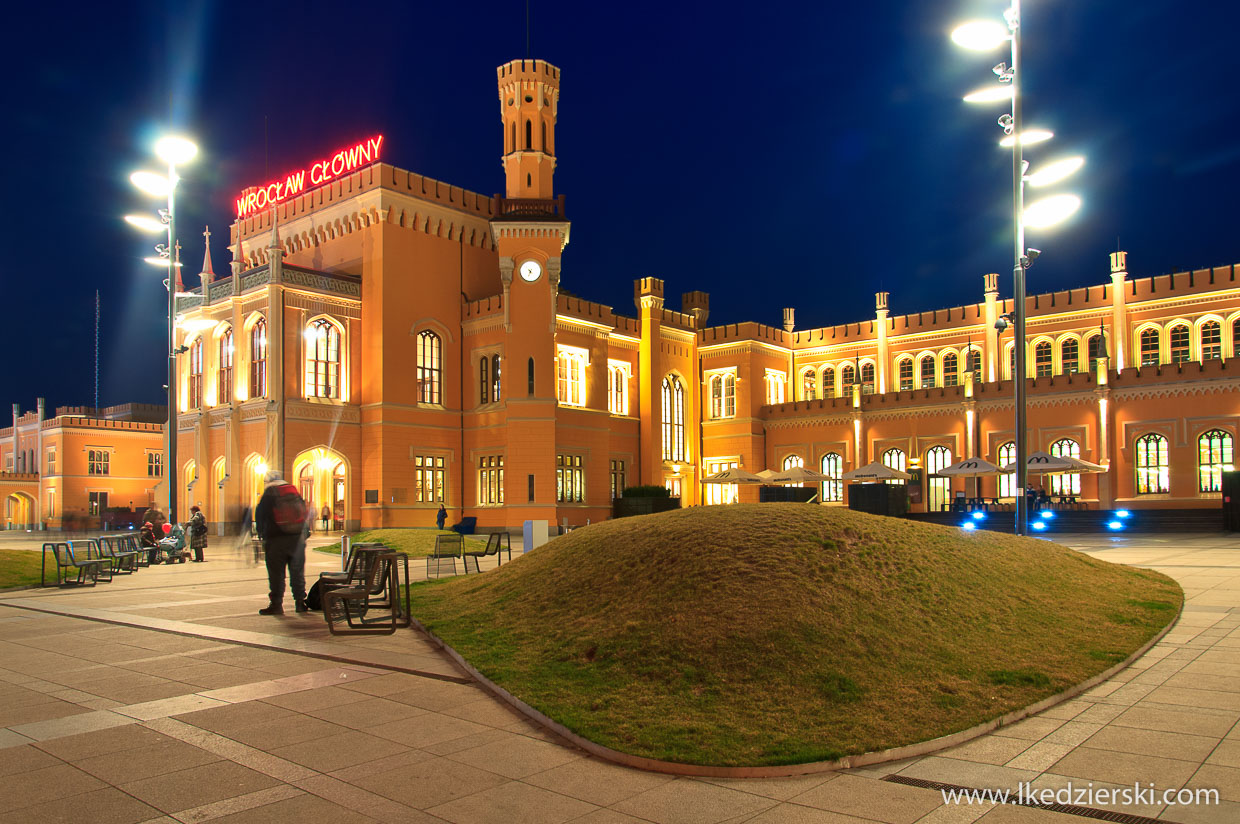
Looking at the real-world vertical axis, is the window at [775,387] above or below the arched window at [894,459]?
above

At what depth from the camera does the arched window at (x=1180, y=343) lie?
43438mm

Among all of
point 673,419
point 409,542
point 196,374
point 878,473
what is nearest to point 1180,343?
point 878,473

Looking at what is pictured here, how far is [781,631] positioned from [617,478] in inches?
1495

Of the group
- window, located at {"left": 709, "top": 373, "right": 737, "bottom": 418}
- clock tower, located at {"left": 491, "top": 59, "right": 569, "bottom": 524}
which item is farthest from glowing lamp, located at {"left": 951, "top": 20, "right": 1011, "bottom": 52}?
window, located at {"left": 709, "top": 373, "right": 737, "bottom": 418}

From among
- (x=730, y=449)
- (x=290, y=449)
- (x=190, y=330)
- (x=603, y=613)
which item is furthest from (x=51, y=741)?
(x=730, y=449)

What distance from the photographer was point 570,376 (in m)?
43.0

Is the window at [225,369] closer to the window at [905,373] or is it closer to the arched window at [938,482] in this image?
the arched window at [938,482]

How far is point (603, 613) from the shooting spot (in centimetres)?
885

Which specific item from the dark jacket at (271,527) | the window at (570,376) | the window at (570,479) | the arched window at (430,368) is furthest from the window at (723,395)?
the dark jacket at (271,527)

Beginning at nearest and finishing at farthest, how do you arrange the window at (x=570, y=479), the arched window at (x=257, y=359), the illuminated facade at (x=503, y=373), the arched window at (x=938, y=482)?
1. the arched window at (x=257, y=359)
2. the illuminated facade at (x=503, y=373)
3. the window at (x=570, y=479)
4. the arched window at (x=938, y=482)

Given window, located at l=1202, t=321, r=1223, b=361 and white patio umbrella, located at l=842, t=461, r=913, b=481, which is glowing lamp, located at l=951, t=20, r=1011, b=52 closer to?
white patio umbrella, located at l=842, t=461, r=913, b=481

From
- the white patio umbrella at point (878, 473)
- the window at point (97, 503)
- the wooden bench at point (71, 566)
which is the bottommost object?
the window at point (97, 503)

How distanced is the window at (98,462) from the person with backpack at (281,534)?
5317cm

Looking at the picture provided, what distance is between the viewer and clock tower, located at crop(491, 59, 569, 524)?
3809 cm
